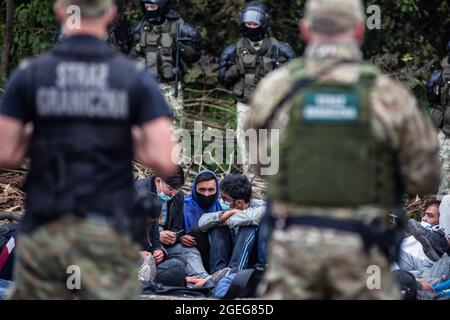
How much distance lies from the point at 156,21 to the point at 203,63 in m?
2.03

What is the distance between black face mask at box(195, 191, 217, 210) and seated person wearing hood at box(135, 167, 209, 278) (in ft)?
0.41

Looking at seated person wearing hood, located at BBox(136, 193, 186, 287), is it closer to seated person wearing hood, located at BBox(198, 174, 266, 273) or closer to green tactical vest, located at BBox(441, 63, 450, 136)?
seated person wearing hood, located at BBox(198, 174, 266, 273)

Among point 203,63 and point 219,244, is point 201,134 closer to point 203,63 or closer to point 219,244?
point 203,63

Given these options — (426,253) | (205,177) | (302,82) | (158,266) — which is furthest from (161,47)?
(302,82)

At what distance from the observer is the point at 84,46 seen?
463cm

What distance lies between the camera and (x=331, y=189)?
4.52 meters

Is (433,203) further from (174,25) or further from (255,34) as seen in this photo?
(174,25)

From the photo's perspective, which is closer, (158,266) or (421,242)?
(158,266)

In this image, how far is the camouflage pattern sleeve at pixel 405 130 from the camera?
4.55 m

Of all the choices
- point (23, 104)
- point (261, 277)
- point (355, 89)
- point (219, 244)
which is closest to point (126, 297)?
point (23, 104)

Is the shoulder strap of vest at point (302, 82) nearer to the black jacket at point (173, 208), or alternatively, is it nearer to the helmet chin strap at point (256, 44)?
the black jacket at point (173, 208)

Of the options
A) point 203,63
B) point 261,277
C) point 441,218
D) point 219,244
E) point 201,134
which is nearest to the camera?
point 261,277

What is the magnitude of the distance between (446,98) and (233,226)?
133 inches

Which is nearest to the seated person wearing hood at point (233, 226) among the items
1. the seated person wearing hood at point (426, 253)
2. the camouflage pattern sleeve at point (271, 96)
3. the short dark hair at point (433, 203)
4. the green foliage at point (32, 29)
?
the seated person wearing hood at point (426, 253)
